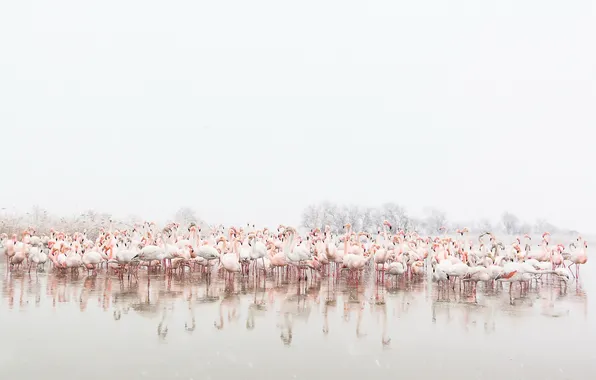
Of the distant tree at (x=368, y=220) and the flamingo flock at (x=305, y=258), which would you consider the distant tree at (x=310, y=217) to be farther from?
the flamingo flock at (x=305, y=258)

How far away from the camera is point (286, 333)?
29.7 feet

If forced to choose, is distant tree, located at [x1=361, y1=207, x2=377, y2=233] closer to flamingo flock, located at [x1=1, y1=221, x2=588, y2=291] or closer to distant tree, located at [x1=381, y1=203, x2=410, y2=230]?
distant tree, located at [x1=381, y1=203, x2=410, y2=230]

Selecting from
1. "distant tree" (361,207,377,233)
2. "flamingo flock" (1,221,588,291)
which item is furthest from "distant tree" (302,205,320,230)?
"flamingo flock" (1,221,588,291)

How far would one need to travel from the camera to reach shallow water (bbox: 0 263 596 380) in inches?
281

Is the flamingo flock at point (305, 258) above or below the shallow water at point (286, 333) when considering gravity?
above

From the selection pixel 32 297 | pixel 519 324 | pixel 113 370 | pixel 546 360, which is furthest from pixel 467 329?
pixel 32 297

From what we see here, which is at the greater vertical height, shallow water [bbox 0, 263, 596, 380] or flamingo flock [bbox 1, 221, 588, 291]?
flamingo flock [bbox 1, 221, 588, 291]

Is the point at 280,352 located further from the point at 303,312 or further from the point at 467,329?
the point at 467,329

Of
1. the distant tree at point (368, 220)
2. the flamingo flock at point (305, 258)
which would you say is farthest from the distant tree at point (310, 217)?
the flamingo flock at point (305, 258)

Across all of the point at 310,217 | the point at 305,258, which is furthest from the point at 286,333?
the point at 310,217

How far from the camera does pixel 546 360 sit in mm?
7703

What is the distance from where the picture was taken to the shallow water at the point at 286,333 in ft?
23.4

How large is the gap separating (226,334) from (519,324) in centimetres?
613

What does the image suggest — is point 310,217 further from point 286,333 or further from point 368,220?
point 286,333
